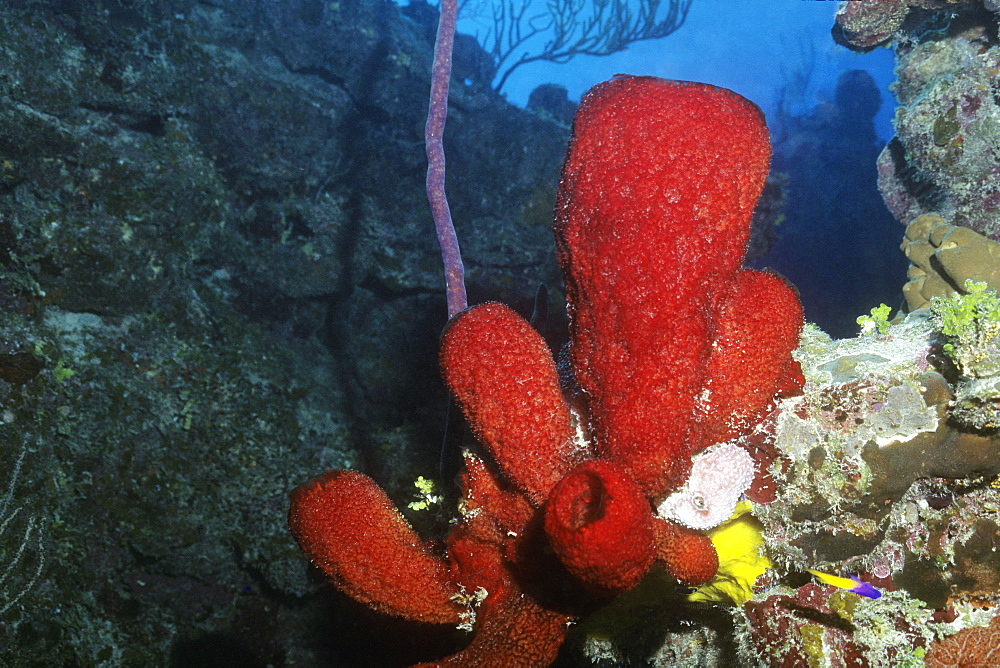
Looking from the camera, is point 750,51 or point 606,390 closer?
point 606,390

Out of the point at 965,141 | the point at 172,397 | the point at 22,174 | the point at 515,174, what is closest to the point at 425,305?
the point at 515,174

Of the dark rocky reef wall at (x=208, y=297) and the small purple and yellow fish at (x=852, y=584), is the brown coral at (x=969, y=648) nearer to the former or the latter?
the small purple and yellow fish at (x=852, y=584)

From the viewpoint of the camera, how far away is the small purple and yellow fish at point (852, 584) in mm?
1811

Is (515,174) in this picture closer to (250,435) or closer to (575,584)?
(250,435)

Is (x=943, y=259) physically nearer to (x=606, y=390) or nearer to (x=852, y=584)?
(x=852, y=584)

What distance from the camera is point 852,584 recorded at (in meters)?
1.81

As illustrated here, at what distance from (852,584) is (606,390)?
1269 millimetres

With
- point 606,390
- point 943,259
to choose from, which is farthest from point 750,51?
point 606,390

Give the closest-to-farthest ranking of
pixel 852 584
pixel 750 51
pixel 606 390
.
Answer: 1. pixel 606 390
2. pixel 852 584
3. pixel 750 51

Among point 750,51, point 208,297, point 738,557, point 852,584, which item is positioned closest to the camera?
point 852,584

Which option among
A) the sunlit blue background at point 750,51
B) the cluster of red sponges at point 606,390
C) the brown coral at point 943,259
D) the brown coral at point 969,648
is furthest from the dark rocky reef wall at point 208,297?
the sunlit blue background at point 750,51

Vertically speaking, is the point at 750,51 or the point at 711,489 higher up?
the point at 750,51

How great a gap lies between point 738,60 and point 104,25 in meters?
39.5

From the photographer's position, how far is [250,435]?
3.85 meters
